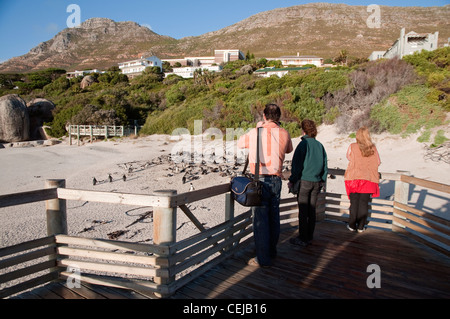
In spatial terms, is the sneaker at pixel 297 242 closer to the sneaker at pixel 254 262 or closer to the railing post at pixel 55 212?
the sneaker at pixel 254 262

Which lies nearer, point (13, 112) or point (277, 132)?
point (277, 132)

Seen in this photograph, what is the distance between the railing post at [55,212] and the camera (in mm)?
3043

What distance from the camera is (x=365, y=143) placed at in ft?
13.9

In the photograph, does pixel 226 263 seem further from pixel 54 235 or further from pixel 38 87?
pixel 38 87

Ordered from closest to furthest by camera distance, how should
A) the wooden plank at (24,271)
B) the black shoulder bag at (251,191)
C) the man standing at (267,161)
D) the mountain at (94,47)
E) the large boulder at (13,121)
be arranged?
the wooden plank at (24,271) < the black shoulder bag at (251,191) < the man standing at (267,161) < the large boulder at (13,121) < the mountain at (94,47)

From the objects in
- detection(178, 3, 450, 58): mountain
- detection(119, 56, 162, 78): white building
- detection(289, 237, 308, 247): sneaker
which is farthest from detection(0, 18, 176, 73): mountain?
detection(289, 237, 308, 247): sneaker

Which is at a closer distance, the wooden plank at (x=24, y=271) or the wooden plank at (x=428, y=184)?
the wooden plank at (x=24, y=271)

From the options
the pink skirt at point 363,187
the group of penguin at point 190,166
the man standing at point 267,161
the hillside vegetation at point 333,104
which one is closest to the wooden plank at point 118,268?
the man standing at point 267,161

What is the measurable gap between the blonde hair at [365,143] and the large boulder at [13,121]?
108 feet

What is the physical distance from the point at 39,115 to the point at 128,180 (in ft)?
85.3

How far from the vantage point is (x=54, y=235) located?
10.1 feet

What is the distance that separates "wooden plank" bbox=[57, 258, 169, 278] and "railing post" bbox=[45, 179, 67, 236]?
32 cm
